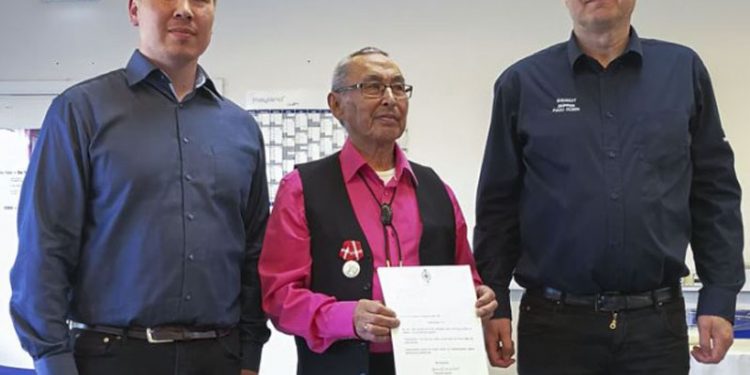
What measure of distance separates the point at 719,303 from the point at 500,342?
599 mm

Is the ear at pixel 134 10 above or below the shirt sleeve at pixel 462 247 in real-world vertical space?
above

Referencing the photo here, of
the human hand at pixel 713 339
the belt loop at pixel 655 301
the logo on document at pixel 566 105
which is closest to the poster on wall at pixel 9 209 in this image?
the logo on document at pixel 566 105

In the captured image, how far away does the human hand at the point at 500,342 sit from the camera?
1.88 meters

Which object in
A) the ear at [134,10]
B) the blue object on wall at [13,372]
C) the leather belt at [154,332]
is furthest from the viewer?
the blue object on wall at [13,372]

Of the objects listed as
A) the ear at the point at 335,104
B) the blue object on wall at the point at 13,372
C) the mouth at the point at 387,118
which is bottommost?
the blue object on wall at the point at 13,372

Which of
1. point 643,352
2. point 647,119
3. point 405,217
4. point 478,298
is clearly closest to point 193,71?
point 405,217

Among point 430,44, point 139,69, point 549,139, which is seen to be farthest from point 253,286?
point 430,44

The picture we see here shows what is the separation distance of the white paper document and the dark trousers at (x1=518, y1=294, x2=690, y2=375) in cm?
29

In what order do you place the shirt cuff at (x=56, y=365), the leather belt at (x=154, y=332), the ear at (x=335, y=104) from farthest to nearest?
the ear at (x=335, y=104), the leather belt at (x=154, y=332), the shirt cuff at (x=56, y=365)

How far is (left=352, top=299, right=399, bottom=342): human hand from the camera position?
4.92ft

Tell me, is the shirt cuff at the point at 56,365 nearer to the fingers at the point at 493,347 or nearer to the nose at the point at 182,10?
the nose at the point at 182,10

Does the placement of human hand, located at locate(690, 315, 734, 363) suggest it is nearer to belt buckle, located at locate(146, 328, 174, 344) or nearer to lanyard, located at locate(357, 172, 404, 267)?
lanyard, located at locate(357, 172, 404, 267)

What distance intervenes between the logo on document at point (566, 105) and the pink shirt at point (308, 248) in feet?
1.37

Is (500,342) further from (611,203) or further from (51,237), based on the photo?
(51,237)
